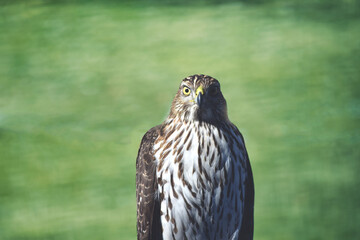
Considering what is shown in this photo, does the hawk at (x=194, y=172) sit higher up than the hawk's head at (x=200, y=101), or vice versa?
the hawk's head at (x=200, y=101)

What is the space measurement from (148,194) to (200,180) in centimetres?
32

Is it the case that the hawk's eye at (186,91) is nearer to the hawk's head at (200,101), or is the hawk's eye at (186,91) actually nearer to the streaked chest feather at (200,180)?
the hawk's head at (200,101)

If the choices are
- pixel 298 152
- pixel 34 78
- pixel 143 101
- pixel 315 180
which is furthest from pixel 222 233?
pixel 34 78

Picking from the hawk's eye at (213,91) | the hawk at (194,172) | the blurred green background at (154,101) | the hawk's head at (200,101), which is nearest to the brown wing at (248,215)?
the hawk at (194,172)

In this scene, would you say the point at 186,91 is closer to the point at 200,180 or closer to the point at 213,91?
the point at 213,91

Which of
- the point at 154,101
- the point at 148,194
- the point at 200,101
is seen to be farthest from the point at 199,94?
the point at 154,101

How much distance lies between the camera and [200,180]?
338cm

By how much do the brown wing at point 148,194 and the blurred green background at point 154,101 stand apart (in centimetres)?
247

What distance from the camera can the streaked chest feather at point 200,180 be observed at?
11.1 ft

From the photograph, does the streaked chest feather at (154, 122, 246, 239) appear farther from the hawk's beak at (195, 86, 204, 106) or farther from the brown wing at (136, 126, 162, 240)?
the hawk's beak at (195, 86, 204, 106)

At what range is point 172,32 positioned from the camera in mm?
11164

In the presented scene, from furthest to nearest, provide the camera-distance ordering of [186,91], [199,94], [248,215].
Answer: [248,215]
[186,91]
[199,94]

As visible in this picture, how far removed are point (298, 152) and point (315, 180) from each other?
2.23 feet

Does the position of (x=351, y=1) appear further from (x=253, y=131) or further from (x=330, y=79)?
(x=253, y=131)
